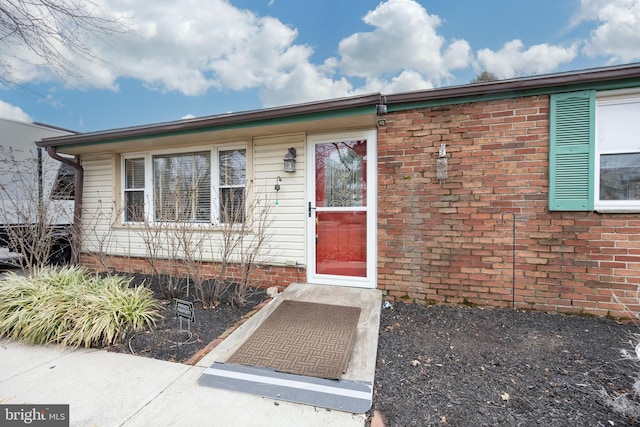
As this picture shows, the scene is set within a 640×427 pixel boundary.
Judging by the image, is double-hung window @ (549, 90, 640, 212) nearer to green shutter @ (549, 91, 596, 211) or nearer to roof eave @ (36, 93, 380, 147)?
green shutter @ (549, 91, 596, 211)

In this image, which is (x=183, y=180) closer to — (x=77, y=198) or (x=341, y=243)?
(x=77, y=198)

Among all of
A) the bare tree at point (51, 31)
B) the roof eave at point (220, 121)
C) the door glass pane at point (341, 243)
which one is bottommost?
the door glass pane at point (341, 243)

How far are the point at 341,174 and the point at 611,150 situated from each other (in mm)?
3227

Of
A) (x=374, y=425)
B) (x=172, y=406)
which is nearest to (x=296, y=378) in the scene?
(x=374, y=425)

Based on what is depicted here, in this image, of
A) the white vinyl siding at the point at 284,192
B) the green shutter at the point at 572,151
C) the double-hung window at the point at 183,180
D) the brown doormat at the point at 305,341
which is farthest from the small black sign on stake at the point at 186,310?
the green shutter at the point at 572,151

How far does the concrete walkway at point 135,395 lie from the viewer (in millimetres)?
1836

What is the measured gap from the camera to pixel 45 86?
396 centimetres

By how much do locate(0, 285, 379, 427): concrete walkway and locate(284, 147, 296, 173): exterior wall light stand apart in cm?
277

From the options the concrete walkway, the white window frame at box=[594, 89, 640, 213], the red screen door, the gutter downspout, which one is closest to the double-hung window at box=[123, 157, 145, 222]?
the gutter downspout

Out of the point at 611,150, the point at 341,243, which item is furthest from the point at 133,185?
the point at 611,150

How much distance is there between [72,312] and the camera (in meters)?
3.00

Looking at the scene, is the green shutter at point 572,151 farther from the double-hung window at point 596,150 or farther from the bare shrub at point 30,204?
the bare shrub at point 30,204

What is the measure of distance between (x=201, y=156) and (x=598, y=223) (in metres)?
5.90

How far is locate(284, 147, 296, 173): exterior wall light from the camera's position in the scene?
176 inches
